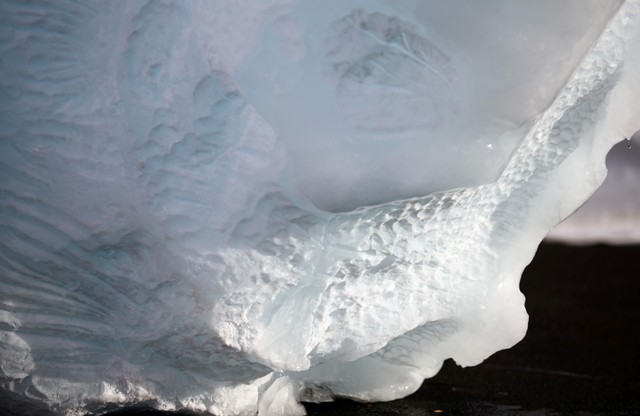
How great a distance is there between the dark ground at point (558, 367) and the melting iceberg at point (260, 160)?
182 mm

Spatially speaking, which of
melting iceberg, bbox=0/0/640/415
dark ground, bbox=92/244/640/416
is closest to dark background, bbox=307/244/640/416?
dark ground, bbox=92/244/640/416

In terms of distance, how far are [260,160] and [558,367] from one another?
78 centimetres

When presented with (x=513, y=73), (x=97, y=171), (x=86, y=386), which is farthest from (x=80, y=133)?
(x=513, y=73)

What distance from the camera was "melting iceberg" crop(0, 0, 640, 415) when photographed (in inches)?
32.9

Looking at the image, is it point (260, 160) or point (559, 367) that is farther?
point (559, 367)

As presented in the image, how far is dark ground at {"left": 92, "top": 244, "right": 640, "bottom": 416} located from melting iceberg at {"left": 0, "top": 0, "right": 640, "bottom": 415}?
182 millimetres

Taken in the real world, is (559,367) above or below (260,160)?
below

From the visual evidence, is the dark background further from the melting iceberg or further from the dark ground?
the melting iceberg

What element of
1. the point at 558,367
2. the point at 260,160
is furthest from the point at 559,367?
the point at 260,160

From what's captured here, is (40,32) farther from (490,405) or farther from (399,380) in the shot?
(490,405)

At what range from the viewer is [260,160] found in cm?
84

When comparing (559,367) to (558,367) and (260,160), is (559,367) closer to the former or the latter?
(558,367)

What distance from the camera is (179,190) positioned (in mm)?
848

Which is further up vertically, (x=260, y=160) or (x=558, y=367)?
(x=260, y=160)
